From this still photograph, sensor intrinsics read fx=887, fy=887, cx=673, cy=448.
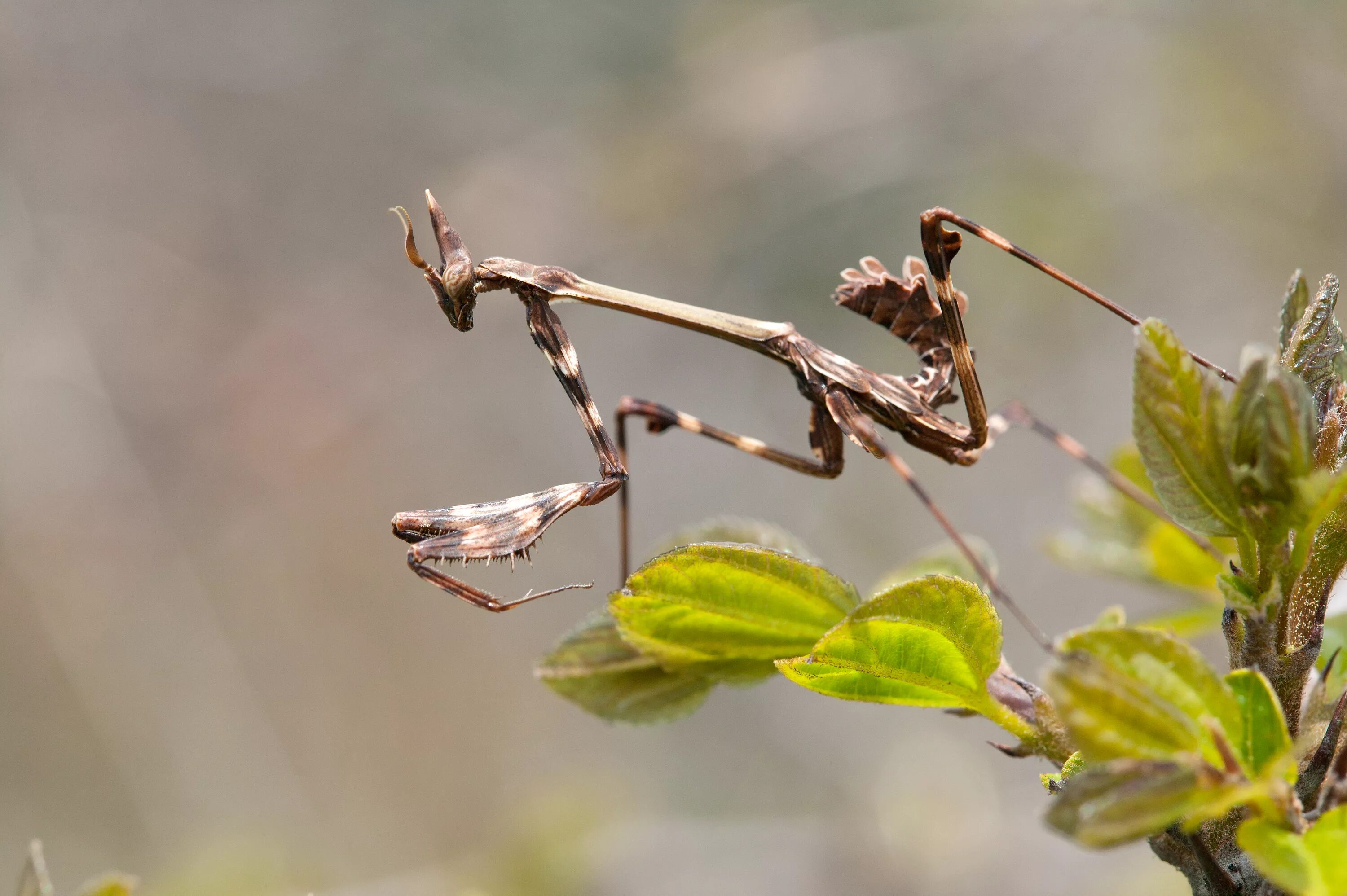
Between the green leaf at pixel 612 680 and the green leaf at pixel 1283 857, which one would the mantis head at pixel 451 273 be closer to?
the green leaf at pixel 612 680

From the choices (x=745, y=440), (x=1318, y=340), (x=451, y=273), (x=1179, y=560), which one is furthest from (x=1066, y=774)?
(x=451, y=273)

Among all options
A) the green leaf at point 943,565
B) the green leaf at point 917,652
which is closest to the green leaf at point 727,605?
the green leaf at point 917,652

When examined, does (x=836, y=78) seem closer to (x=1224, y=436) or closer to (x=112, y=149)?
(x=112, y=149)

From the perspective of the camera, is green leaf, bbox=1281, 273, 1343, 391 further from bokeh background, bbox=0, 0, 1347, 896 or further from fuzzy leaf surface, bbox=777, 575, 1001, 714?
bokeh background, bbox=0, 0, 1347, 896

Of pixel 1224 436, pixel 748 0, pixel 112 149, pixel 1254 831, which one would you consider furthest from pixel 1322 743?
pixel 112 149

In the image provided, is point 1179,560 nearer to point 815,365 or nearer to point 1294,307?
point 1294,307

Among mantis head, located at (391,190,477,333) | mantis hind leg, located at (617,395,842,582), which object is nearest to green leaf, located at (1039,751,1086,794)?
mantis hind leg, located at (617,395,842,582)

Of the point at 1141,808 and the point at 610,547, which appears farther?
the point at 610,547
